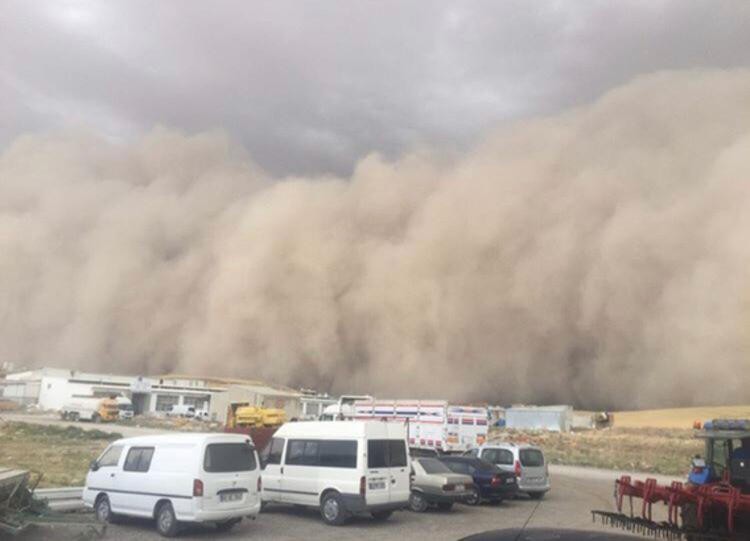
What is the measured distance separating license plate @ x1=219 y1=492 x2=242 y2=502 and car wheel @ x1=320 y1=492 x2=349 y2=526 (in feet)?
5.36

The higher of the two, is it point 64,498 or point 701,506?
point 701,506

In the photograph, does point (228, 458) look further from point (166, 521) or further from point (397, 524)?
point (397, 524)

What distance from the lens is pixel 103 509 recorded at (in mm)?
8906

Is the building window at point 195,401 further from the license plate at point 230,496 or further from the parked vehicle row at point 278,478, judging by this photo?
the license plate at point 230,496

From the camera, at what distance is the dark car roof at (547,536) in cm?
269

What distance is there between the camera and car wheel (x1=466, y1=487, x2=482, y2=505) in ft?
36.3

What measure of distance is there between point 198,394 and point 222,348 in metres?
6.98

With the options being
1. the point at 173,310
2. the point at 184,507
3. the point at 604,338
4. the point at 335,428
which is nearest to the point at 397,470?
the point at 335,428

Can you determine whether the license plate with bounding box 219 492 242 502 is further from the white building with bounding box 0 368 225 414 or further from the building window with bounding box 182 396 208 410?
the building window with bounding box 182 396 208 410

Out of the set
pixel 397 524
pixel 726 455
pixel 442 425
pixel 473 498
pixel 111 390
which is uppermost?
pixel 111 390

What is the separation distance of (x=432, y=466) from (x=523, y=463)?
2.50 metres

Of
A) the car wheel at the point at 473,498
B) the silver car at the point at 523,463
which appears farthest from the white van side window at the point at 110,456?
the silver car at the point at 523,463

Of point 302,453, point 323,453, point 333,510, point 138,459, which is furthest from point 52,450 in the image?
point 333,510

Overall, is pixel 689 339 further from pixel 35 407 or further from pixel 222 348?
pixel 35 407
